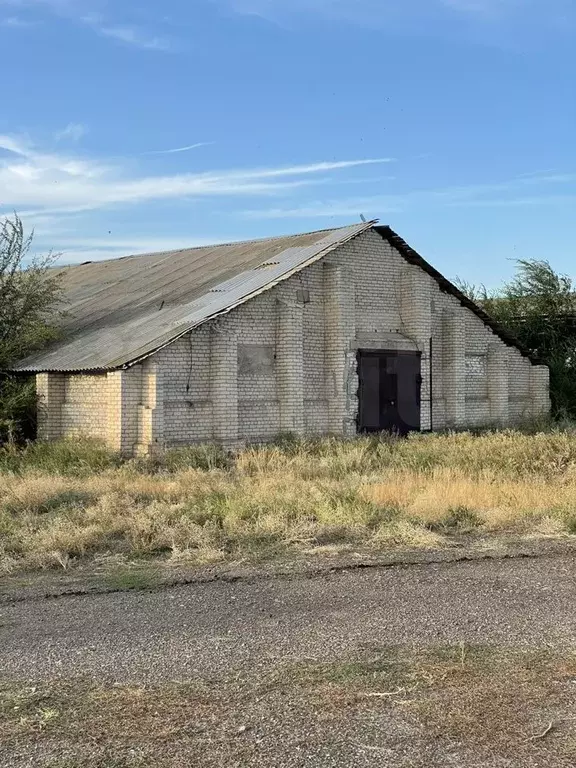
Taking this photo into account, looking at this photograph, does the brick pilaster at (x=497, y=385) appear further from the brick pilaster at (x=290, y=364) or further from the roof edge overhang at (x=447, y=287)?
the brick pilaster at (x=290, y=364)

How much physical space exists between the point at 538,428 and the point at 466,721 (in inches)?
668

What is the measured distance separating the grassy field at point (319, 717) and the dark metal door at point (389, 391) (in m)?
13.6

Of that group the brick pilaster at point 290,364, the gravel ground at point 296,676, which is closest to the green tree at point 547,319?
the brick pilaster at point 290,364

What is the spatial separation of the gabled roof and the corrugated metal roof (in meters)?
0.03

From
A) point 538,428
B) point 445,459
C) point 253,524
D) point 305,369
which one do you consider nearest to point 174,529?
point 253,524

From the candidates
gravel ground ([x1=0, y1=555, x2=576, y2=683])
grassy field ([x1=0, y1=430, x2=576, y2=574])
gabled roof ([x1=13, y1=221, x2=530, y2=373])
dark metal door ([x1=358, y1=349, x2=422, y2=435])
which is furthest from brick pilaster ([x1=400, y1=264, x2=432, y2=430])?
gravel ground ([x1=0, y1=555, x2=576, y2=683])

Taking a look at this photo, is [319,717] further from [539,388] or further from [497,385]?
[539,388]

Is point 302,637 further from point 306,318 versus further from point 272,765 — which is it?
point 306,318

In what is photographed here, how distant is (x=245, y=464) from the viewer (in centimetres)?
1391

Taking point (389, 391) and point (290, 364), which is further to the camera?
point (389, 391)

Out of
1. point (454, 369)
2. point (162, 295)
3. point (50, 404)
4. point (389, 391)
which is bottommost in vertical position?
point (50, 404)

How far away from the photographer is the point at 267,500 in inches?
388

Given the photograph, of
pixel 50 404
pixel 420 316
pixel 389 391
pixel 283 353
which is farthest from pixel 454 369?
pixel 50 404

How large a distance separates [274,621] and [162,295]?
1427cm
